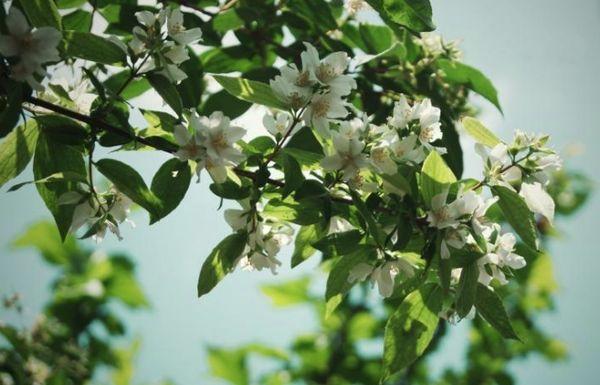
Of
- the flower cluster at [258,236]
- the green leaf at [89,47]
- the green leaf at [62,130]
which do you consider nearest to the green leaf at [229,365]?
the flower cluster at [258,236]

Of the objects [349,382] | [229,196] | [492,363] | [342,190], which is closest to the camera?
[229,196]

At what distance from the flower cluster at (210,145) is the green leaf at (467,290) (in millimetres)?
602

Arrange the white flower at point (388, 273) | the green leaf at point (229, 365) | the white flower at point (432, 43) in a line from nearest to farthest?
the white flower at point (388, 273) → the white flower at point (432, 43) → the green leaf at point (229, 365)

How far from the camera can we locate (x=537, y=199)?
4.70 feet

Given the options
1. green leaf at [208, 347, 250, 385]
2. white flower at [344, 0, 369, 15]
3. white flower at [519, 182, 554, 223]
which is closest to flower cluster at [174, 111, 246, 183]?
white flower at [519, 182, 554, 223]

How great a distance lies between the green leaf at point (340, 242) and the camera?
134cm

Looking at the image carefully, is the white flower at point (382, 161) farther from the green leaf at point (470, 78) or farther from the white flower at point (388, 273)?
the green leaf at point (470, 78)

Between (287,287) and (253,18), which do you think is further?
(287,287)

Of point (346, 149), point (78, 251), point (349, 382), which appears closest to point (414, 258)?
point (346, 149)

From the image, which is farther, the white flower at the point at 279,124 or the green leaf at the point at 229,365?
the green leaf at the point at 229,365

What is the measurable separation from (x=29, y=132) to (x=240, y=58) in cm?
101

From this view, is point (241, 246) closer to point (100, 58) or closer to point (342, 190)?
point (342, 190)

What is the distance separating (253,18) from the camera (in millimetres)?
1956

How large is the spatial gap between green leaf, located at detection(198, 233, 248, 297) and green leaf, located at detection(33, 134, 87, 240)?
357 mm
